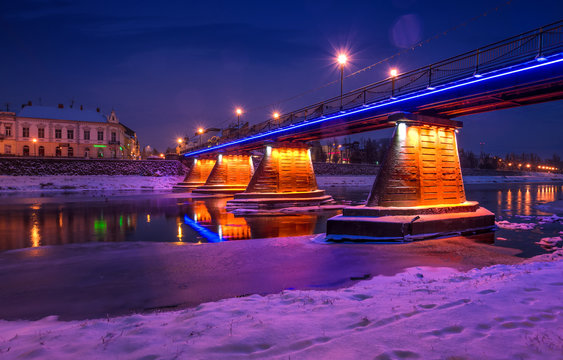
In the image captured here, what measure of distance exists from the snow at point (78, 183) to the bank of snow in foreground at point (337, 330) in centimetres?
5399

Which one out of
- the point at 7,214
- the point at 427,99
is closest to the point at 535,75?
the point at 427,99

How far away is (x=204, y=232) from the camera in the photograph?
1766cm

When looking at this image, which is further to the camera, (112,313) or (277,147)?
(277,147)

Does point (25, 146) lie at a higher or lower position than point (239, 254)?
higher

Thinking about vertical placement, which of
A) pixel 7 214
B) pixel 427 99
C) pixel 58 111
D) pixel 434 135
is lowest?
pixel 7 214

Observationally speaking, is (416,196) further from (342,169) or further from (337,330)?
(342,169)

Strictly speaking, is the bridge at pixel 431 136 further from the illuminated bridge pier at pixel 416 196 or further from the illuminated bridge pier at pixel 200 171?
the illuminated bridge pier at pixel 200 171

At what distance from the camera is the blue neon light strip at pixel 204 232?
15.6 metres

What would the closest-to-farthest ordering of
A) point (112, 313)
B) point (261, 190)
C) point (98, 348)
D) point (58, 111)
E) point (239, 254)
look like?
1. point (98, 348)
2. point (112, 313)
3. point (239, 254)
4. point (261, 190)
5. point (58, 111)

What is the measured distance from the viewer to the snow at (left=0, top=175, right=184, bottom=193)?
48344mm

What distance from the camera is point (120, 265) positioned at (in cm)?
1023

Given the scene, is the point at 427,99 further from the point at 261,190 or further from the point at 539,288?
Answer: the point at 261,190

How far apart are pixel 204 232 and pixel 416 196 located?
11.7 meters

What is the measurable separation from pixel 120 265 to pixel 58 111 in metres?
80.8
